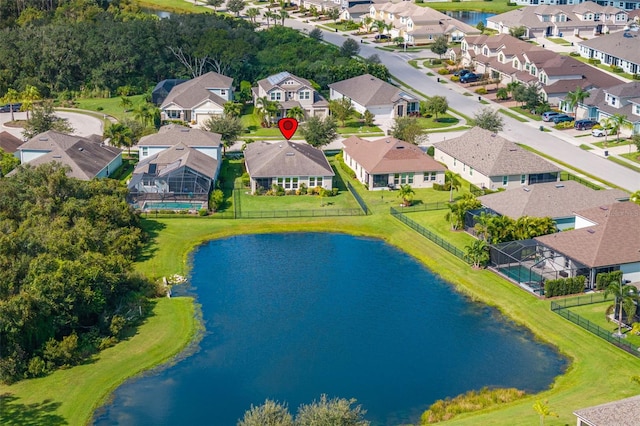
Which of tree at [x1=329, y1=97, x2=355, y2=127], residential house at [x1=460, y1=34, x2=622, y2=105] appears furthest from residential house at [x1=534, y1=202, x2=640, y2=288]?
residential house at [x1=460, y1=34, x2=622, y2=105]

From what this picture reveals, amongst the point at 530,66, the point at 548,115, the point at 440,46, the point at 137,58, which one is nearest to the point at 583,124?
the point at 548,115

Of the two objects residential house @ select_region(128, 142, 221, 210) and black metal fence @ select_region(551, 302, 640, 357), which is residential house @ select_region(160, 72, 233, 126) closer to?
residential house @ select_region(128, 142, 221, 210)

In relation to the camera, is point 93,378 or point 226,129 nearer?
point 93,378

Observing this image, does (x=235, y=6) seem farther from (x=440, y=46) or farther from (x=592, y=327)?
(x=592, y=327)

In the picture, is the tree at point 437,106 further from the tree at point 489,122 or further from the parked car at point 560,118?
the parked car at point 560,118

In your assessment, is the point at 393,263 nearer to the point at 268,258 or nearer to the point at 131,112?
the point at 268,258

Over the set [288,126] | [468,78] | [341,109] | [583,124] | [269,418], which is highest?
[468,78]
